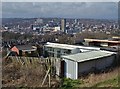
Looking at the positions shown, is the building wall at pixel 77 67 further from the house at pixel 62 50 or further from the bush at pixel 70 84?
the house at pixel 62 50

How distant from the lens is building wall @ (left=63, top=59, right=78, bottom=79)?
1002 centimetres

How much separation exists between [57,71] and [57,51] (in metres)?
5.20

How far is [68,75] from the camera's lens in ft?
33.9

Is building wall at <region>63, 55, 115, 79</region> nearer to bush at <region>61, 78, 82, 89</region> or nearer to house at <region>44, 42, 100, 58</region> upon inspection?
bush at <region>61, 78, 82, 89</region>

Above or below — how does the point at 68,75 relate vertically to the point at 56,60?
below

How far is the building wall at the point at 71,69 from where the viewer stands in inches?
394

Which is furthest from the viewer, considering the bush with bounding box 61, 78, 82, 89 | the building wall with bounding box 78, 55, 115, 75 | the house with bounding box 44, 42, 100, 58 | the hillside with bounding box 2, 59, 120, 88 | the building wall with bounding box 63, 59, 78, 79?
Answer: the house with bounding box 44, 42, 100, 58

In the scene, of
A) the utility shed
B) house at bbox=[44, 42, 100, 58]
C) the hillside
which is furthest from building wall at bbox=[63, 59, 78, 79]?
house at bbox=[44, 42, 100, 58]

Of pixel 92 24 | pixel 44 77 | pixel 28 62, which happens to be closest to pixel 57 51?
pixel 28 62

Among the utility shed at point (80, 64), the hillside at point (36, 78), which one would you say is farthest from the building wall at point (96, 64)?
the hillside at point (36, 78)

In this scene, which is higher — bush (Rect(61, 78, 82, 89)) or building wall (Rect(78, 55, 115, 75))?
building wall (Rect(78, 55, 115, 75))

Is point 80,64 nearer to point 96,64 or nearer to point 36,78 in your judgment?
point 96,64

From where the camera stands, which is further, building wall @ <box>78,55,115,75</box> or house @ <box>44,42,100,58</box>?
house @ <box>44,42,100,58</box>

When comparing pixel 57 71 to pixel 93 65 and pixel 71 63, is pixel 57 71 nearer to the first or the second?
pixel 71 63
